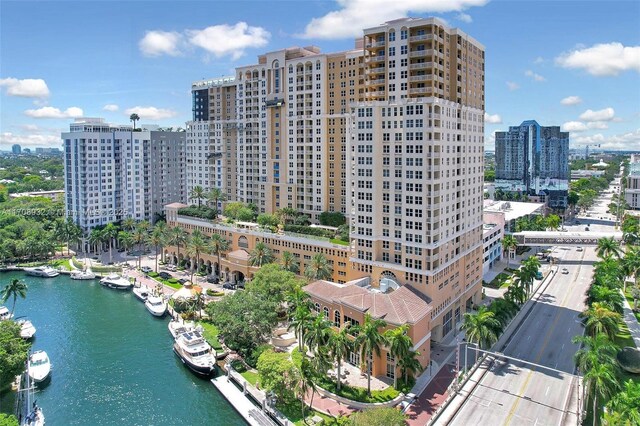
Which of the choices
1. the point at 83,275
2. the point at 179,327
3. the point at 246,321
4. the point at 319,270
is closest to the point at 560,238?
the point at 319,270

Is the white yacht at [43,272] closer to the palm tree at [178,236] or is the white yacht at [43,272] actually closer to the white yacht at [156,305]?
the palm tree at [178,236]

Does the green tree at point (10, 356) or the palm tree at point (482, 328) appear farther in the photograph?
the palm tree at point (482, 328)

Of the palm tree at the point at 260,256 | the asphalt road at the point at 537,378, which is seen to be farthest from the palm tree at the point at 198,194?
the asphalt road at the point at 537,378

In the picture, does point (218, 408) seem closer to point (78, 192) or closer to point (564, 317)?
point (564, 317)

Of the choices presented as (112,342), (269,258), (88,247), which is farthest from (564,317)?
(88,247)

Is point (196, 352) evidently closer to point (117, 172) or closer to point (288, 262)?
point (288, 262)

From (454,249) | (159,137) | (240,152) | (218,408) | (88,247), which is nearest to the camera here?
(218,408)

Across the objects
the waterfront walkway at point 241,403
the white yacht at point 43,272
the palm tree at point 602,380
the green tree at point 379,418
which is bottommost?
the waterfront walkway at point 241,403
